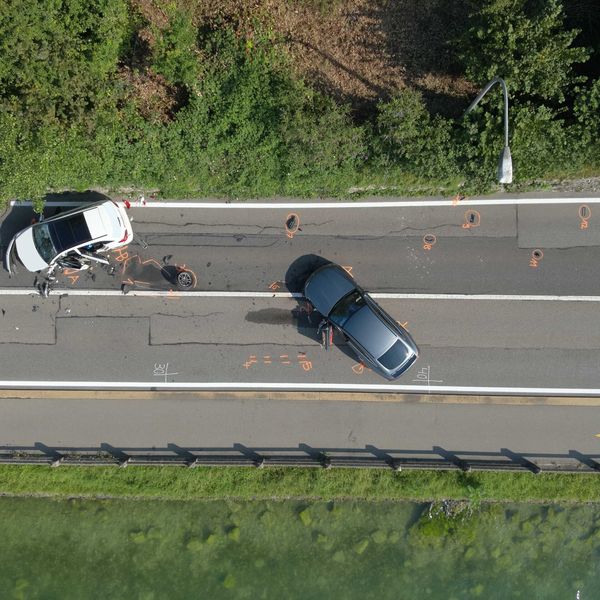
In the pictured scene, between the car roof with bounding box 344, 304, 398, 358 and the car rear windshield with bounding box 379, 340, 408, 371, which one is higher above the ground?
the car roof with bounding box 344, 304, 398, 358

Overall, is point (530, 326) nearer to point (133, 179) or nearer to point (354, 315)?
point (354, 315)

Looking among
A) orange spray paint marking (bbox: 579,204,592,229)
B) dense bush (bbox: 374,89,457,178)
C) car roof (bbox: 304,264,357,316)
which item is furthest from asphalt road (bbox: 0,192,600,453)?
dense bush (bbox: 374,89,457,178)

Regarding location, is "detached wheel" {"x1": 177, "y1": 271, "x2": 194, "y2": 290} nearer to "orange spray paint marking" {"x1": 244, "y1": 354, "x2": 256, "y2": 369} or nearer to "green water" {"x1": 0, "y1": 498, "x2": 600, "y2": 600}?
"orange spray paint marking" {"x1": 244, "y1": 354, "x2": 256, "y2": 369}

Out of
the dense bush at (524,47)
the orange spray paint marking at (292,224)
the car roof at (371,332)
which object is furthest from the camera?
the orange spray paint marking at (292,224)

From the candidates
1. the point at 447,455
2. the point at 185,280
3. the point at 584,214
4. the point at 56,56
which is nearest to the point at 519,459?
the point at 447,455

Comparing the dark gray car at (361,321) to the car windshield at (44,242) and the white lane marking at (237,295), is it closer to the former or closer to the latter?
the white lane marking at (237,295)

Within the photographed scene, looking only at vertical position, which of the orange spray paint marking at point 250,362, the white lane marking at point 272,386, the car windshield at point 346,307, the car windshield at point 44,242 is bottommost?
the white lane marking at point 272,386

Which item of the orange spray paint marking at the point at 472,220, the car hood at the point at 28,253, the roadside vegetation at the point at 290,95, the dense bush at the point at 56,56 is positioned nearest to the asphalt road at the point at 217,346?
the car hood at the point at 28,253
